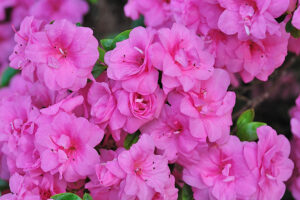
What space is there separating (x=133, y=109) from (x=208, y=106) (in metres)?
0.18

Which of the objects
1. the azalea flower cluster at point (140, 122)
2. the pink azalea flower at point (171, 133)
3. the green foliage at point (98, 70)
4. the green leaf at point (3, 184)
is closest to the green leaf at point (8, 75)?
the green leaf at point (3, 184)

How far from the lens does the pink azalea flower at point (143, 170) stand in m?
1.00

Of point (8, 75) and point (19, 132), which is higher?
point (19, 132)

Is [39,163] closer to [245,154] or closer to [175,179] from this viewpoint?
[175,179]

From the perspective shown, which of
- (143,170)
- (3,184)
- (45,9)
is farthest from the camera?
(45,9)

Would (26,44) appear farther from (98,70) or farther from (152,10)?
(152,10)

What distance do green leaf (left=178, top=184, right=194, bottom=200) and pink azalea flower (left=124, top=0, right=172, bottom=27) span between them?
537mm

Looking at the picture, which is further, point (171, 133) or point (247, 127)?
point (247, 127)

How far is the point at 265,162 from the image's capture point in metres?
1.09

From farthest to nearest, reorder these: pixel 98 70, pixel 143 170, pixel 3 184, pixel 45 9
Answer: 1. pixel 45 9
2. pixel 3 184
3. pixel 98 70
4. pixel 143 170

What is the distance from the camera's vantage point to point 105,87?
106 cm

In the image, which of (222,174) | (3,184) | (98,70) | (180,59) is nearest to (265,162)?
(222,174)

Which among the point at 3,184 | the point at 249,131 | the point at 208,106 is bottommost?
the point at 3,184

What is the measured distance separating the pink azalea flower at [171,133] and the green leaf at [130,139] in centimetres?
3
